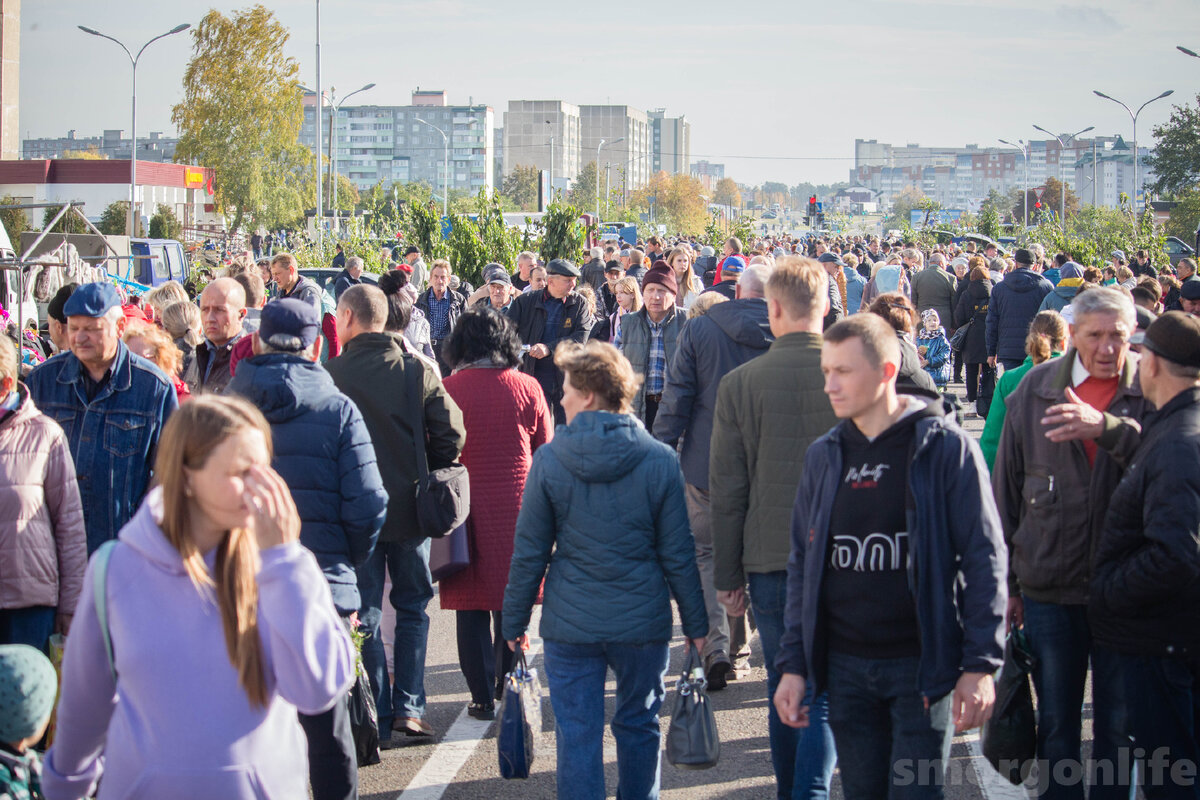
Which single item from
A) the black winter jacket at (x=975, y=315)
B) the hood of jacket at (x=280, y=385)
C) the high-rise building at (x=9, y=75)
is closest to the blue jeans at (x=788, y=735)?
the hood of jacket at (x=280, y=385)

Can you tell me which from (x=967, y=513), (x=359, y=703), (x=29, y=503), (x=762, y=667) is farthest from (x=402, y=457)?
(x=967, y=513)

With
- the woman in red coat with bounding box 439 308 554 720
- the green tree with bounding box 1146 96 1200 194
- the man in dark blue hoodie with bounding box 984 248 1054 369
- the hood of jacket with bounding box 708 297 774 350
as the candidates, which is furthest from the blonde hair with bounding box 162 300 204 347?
the green tree with bounding box 1146 96 1200 194

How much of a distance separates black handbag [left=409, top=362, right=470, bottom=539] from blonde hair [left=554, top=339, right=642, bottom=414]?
1.31 m

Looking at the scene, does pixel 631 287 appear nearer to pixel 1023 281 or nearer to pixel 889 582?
pixel 1023 281

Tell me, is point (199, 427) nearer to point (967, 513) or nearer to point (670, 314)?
point (967, 513)

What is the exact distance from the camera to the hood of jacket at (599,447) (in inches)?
159

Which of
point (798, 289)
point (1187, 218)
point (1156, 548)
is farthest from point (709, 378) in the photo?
point (1187, 218)

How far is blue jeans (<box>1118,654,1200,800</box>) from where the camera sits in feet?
12.6

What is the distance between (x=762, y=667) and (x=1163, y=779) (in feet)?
9.51

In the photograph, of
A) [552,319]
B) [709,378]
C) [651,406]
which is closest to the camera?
[709,378]

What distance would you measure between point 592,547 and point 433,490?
1431mm

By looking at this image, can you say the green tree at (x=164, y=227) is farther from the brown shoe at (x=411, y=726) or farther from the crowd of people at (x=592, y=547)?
the brown shoe at (x=411, y=726)

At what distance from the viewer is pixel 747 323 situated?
5.98 metres

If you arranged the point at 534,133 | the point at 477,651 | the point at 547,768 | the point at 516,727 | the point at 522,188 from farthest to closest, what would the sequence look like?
1. the point at 534,133
2. the point at 522,188
3. the point at 477,651
4. the point at 547,768
5. the point at 516,727
